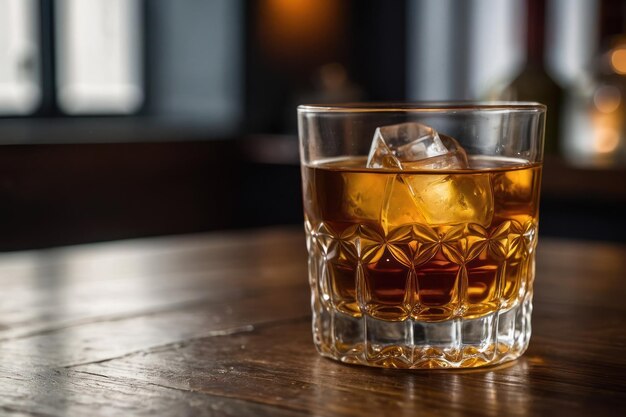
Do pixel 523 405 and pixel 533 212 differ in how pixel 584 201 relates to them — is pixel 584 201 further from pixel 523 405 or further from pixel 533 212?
pixel 523 405

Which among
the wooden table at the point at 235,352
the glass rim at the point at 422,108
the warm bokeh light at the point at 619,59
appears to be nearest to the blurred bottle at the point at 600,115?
the warm bokeh light at the point at 619,59

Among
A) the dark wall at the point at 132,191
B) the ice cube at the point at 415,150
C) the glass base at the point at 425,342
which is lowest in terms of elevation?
the dark wall at the point at 132,191

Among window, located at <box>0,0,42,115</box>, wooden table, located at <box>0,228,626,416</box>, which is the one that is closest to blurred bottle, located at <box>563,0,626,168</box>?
wooden table, located at <box>0,228,626,416</box>

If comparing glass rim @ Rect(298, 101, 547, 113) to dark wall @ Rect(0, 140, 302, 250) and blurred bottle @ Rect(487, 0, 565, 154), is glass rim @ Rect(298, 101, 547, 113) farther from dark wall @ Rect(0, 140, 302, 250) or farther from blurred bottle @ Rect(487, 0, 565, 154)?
dark wall @ Rect(0, 140, 302, 250)

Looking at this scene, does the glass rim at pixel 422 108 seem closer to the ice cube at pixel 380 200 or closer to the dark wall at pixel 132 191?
the ice cube at pixel 380 200

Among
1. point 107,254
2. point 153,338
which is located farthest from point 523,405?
point 107,254

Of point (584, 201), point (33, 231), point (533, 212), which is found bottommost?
point (33, 231)
